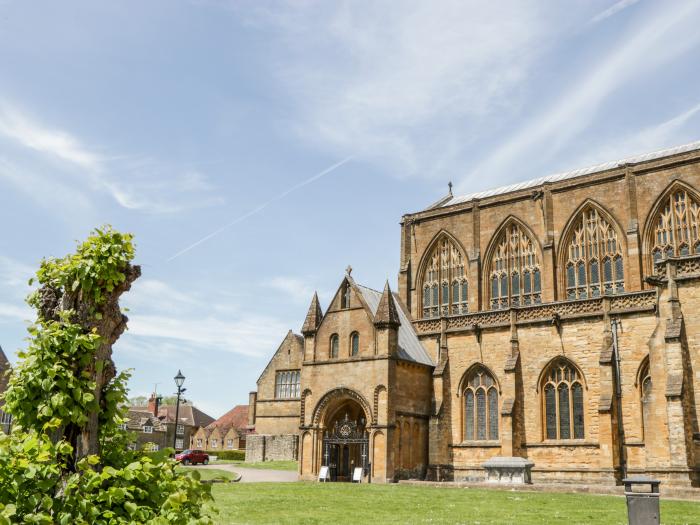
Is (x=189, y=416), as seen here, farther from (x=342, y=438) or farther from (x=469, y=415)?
(x=469, y=415)

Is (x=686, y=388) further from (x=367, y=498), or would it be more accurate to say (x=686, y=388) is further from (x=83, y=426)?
(x=83, y=426)

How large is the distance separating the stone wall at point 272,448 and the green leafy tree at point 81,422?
166 ft

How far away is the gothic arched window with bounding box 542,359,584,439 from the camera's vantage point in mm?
31969

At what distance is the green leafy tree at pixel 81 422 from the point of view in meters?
4.79

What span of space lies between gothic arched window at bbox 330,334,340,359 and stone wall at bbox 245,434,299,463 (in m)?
21.1

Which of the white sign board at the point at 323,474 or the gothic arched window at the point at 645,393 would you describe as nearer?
the gothic arched window at the point at 645,393

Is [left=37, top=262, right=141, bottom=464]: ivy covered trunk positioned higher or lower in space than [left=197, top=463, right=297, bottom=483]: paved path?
higher

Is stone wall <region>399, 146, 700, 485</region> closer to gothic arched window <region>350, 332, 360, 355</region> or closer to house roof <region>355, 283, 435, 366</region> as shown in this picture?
house roof <region>355, 283, 435, 366</region>

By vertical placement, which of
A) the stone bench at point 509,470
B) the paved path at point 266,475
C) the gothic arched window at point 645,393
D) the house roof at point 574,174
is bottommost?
the paved path at point 266,475

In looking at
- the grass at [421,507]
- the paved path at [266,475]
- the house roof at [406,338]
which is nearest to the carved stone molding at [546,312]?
the house roof at [406,338]

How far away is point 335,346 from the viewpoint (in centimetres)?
3600

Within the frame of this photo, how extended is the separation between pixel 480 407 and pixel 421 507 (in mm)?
16131

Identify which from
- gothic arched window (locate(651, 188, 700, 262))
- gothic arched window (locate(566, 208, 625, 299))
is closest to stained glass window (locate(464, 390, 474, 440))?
gothic arched window (locate(566, 208, 625, 299))

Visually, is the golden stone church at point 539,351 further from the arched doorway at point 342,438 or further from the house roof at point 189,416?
the house roof at point 189,416
